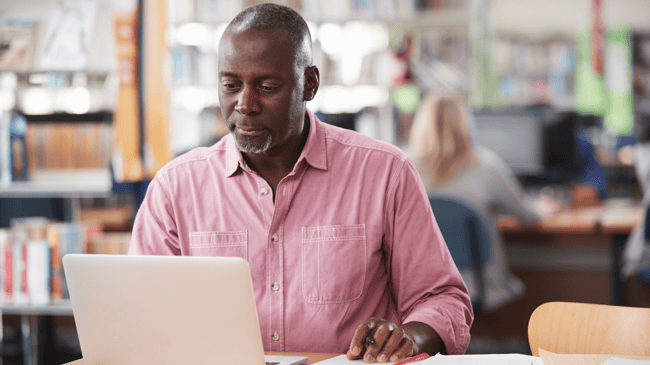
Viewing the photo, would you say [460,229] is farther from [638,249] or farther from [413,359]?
[413,359]

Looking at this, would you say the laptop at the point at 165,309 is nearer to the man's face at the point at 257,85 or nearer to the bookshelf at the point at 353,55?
the man's face at the point at 257,85

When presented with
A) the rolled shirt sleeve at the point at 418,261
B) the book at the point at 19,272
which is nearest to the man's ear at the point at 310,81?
the rolled shirt sleeve at the point at 418,261

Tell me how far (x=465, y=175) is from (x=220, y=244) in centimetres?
184

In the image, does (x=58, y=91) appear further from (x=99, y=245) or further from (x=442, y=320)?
(x=442, y=320)

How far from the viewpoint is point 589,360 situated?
99 centimetres

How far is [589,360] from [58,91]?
8.43 ft

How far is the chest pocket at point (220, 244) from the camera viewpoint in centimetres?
130

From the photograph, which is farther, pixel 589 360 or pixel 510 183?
pixel 510 183

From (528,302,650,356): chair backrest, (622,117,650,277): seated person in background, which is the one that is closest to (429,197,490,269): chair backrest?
(622,117,650,277): seated person in background

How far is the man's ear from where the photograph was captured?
4.32ft

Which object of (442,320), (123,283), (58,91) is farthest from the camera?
(58,91)

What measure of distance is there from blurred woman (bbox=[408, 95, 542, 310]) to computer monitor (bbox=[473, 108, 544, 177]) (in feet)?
2.01

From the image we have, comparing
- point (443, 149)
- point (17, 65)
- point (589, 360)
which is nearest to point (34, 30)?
point (17, 65)

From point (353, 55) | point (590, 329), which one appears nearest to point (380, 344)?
point (590, 329)
